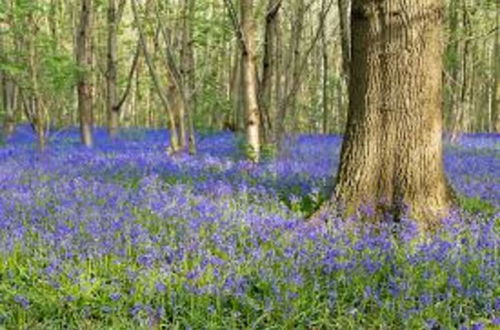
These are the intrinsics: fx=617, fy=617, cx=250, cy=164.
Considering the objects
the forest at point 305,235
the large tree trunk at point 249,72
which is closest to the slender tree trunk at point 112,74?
the large tree trunk at point 249,72

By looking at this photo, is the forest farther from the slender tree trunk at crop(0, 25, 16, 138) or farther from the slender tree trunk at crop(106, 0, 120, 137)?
the slender tree trunk at crop(0, 25, 16, 138)

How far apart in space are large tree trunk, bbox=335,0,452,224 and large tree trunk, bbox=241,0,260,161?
14.9 ft

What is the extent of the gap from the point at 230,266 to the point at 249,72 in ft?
20.6

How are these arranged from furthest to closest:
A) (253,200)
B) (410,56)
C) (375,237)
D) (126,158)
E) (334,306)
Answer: (126,158), (253,200), (410,56), (375,237), (334,306)

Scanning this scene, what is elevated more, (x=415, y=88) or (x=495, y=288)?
(x=415, y=88)

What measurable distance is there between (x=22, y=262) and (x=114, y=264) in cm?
87

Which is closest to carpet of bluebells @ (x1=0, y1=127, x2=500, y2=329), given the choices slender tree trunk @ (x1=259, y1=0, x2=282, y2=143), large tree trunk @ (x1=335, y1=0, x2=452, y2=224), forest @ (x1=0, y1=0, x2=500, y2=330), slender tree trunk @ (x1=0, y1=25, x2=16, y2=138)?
forest @ (x1=0, y1=0, x2=500, y2=330)

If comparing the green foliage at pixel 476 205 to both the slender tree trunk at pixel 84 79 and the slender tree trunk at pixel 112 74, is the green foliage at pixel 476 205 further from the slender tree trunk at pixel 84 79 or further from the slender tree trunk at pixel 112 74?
the slender tree trunk at pixel 112 74

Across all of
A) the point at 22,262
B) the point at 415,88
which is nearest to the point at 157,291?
the point at 22,262

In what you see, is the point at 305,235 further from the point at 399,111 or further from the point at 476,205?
the point at 476,205

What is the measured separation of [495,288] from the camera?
13.8ft

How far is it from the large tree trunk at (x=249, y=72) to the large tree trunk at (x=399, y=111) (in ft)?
14.9

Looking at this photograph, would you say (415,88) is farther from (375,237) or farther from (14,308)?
(14,308)

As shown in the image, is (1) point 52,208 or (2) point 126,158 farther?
(2) point 126,158
